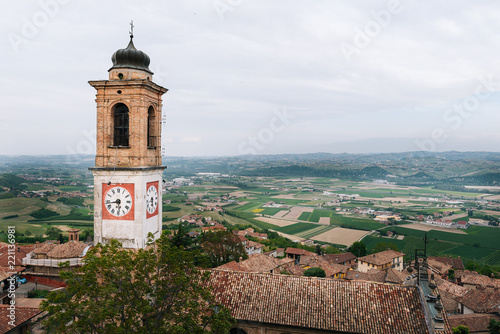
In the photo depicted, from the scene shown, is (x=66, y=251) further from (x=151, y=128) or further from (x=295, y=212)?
(x=295, y=212)

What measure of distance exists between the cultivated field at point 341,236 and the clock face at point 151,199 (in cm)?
8190

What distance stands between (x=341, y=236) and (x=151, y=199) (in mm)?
91162

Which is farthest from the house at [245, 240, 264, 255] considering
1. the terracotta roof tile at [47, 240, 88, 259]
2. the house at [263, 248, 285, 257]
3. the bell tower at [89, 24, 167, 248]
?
the bell tower at [89, 24, 167, 248]

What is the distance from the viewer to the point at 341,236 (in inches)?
3949

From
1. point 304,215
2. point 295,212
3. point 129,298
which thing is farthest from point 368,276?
point 295,212

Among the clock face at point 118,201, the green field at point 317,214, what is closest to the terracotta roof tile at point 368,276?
the clock face at point 118,201

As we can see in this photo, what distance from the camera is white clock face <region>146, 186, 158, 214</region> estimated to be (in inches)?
632

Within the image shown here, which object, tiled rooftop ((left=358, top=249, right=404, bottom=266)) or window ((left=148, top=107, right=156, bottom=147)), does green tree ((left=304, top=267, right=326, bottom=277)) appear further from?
window ((left=148, top=107, right=156, bottom=147))

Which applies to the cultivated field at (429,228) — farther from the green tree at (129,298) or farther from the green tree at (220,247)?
the green tree at (129,298)

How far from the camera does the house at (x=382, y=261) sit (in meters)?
66.8

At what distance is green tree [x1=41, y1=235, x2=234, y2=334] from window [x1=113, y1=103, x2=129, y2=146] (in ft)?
21.6

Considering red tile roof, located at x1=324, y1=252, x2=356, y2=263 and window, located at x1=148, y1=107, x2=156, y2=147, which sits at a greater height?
window, located at x1=148, y1=107, x2=156, y2=147

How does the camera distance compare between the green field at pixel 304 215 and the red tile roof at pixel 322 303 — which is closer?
the red tile roof at pixel 322 303

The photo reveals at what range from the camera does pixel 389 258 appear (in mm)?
68312
